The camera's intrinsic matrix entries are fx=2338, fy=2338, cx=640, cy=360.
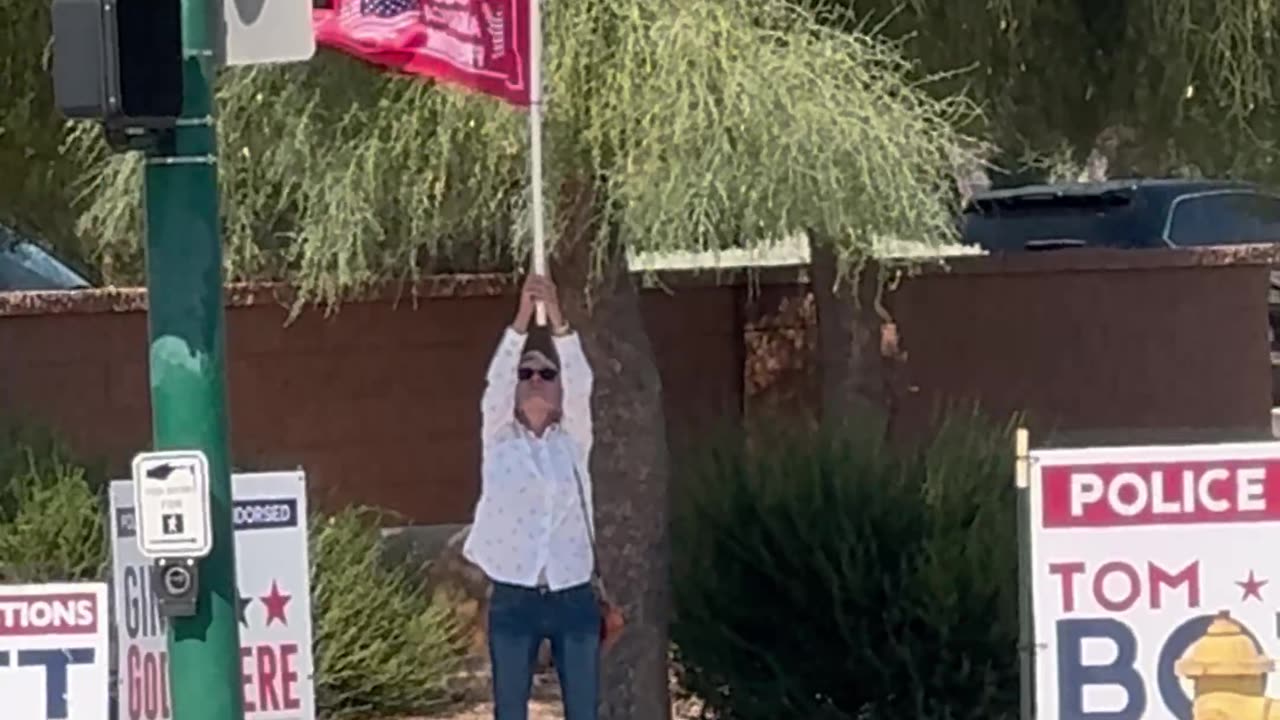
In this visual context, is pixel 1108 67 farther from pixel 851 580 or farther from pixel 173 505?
pixel 173 505

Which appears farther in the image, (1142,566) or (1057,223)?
(1057,223)

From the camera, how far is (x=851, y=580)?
830 cm

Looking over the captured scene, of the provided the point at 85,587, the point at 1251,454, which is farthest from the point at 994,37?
the point at 85,587

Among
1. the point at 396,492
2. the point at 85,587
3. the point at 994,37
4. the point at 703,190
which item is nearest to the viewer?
the point at 85,587

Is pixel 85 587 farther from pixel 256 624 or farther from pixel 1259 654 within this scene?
pixel 1259 654

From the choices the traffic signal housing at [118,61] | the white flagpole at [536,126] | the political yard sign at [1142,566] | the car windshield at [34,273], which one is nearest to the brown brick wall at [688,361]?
the car windshield at [34,273]

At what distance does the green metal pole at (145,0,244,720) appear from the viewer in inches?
254

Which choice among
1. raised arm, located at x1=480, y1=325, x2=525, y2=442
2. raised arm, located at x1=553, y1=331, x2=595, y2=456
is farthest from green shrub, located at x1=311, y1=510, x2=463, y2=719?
raised arm, located at x1=553, y1=331, x2=595, y2=456

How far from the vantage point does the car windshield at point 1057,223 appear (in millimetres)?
16484

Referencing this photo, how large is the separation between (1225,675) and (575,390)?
8.99 ft

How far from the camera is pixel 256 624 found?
22.5 ft

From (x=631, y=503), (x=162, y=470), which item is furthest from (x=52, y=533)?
(x=162, y=470)

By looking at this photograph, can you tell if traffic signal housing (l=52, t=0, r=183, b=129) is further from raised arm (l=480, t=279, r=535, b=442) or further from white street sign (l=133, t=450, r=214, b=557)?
raised arm (l=480, t=279, r=535, b=442)

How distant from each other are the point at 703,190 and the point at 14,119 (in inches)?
142
